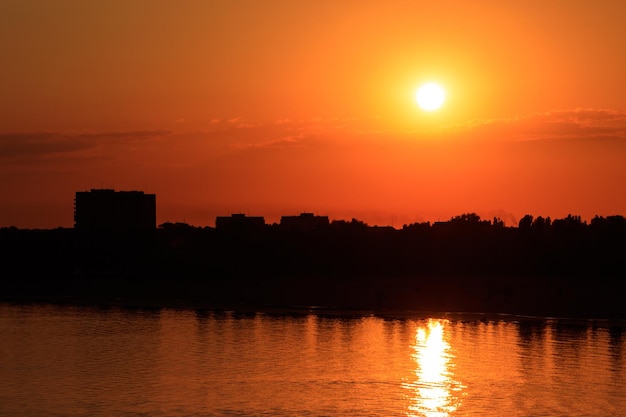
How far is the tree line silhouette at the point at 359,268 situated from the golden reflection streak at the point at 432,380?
31.3 m

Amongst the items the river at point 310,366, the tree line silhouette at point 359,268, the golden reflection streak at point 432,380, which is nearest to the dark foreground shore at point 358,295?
the tree line silhouette at point 359,268

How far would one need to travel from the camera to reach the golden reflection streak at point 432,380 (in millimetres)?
57812

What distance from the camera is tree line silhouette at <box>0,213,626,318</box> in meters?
124

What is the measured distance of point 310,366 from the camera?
7319 centimetres

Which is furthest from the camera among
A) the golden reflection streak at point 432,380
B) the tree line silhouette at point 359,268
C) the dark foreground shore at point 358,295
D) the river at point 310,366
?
the tree line silhouette at point 359,268

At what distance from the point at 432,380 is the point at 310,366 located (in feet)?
32.3

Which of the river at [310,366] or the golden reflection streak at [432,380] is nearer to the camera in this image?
the golden reflection streak at [432,380]

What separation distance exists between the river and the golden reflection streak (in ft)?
0.34

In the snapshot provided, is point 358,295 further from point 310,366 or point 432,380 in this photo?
point 432,380

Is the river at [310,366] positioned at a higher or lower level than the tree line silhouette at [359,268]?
lower

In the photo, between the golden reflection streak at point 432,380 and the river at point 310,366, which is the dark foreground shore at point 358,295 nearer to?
the river at point 310,366

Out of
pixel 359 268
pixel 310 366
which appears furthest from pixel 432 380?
pixel 359 268

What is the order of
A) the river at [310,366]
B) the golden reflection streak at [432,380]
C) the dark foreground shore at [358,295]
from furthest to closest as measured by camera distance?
the dark foreground shore at [358,295] → the river at [310,366] → the golden reflection streak at [432,380]

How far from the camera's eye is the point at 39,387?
6253 cm
